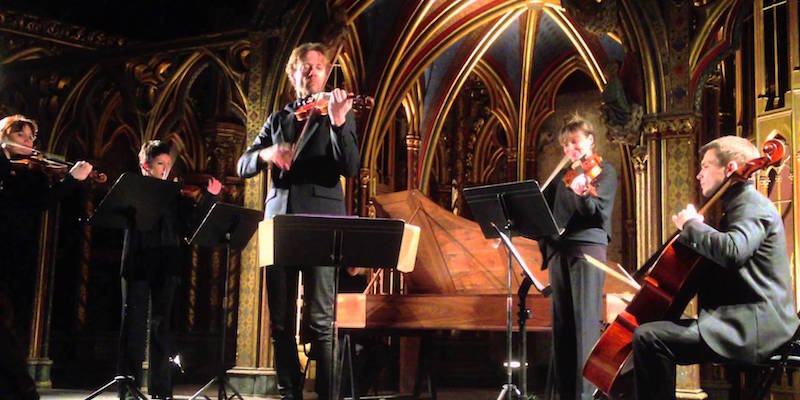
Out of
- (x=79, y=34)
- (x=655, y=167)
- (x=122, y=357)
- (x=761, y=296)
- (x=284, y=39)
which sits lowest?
(x=122, y=357)

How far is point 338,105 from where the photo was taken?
4438 mm

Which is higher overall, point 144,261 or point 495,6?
point 495,6

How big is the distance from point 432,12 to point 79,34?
4.84 metres

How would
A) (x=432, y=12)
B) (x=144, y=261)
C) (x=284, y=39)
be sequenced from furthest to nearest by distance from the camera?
(x=432, y=12), (x=284, y=39), (x=144, y=261)

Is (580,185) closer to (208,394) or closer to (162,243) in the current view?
(162,243)

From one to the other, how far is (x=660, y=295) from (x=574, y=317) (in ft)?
4.13

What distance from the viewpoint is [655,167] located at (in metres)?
8.01

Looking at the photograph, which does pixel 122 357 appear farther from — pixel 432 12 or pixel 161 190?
pixel 432 12

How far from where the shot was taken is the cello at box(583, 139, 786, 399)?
14.0 feet

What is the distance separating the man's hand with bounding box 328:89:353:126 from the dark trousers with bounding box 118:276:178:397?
2.68 meters

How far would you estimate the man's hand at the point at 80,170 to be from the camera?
5.14 meters

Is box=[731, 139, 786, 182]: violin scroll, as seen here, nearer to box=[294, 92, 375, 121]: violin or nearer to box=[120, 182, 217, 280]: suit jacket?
box=[294, 92, 375, 121]: violin

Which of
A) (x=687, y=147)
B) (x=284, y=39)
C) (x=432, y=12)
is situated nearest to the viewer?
(x=687, y=147)

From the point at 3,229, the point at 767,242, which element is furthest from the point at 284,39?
the point at 767,242
